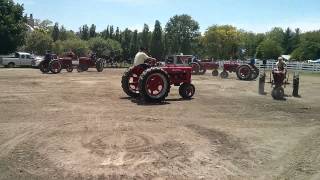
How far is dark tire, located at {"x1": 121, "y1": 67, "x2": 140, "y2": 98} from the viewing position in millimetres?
17078

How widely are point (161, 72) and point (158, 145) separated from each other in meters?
6.80

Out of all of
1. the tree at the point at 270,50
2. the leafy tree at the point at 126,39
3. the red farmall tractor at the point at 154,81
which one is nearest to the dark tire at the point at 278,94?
the red farmall tractor at the point at 154,81

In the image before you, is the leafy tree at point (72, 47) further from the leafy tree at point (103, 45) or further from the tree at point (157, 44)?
the tree at point (157, 44)

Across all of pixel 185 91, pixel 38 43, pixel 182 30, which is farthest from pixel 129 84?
pixel 182 30

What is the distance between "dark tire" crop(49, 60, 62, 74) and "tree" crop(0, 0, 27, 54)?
19989 mm

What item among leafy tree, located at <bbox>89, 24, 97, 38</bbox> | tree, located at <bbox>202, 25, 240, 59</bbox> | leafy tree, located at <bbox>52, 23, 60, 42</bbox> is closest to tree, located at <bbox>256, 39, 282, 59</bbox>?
tree, located at <bbox>202, 25, 240, 59</bbox>

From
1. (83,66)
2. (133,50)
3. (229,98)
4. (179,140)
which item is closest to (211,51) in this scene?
(133,50)

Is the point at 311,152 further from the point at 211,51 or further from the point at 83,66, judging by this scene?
the point at 211,51

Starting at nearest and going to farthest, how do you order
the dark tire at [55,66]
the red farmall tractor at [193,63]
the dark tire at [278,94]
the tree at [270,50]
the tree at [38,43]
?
the dark tire at [278,94] < the dark tire at [55,66] < the red farmall tractor at [193,63] < the tree at [38,43] < the tree at [270,50]

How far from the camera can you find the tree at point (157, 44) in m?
91.8

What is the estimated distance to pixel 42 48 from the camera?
242 feet

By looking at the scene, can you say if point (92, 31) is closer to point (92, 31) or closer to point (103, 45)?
point (92, 31)

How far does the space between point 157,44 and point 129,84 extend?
75.7 meters

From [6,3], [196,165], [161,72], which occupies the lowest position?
[196,165]
